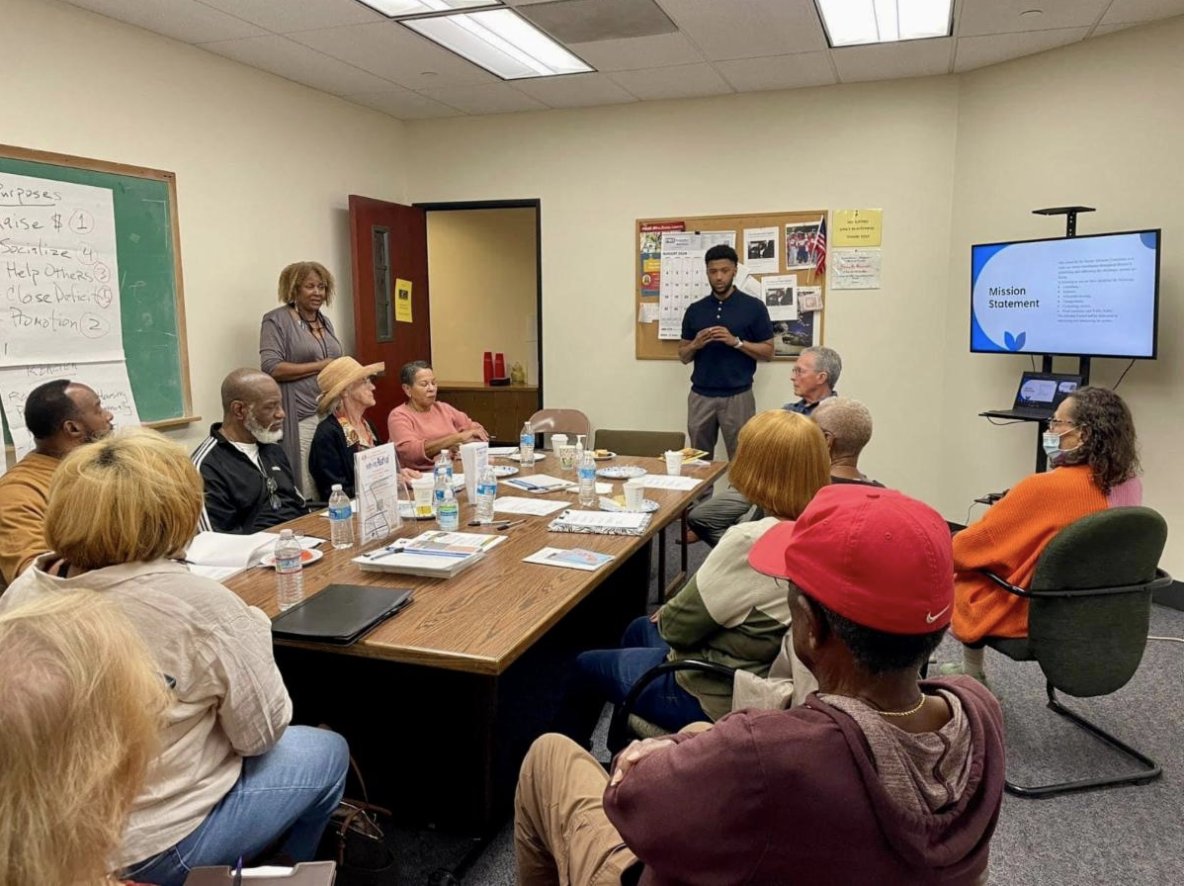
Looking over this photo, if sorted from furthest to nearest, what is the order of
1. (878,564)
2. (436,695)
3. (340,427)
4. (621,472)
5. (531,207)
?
(531,207)
(621,472)
(340,427)
(436,695)
(878,564)

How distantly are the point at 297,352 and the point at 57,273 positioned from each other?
1206 millimetres

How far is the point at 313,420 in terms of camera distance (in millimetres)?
4422

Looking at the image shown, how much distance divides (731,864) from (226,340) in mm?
4249

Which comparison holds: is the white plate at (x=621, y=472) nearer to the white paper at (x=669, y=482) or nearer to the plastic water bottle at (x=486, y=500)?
the white paper at (x=669, y=482)

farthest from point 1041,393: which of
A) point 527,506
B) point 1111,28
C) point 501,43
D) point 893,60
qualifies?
point 501,43

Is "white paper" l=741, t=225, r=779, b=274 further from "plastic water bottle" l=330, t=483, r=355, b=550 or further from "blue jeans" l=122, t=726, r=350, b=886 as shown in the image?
"blue jeans" l=122, t=726, r=350, b=886

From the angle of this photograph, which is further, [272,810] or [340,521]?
[340,521]

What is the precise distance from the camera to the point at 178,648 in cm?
140

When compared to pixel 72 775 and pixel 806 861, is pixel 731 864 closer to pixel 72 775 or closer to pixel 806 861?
pixel 806 861

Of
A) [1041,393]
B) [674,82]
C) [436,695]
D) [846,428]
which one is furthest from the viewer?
[674,82]

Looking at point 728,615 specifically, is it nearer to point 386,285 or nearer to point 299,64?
point 299,64

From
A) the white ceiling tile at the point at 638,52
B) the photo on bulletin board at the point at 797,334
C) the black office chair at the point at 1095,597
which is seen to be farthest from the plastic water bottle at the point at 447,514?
the photo on bulletin board at the point at 797,334

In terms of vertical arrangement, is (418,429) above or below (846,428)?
below

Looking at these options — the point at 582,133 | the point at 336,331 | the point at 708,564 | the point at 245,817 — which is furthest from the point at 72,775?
the point at 582,133
